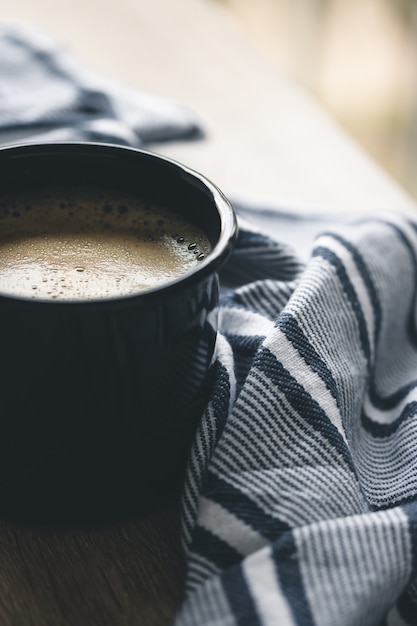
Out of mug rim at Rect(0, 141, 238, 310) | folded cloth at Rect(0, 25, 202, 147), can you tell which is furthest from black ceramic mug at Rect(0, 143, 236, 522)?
folded cloth at Rect(0, 25, 202, 147)

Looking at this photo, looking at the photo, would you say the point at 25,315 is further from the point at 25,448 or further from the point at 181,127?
the point at 181,127

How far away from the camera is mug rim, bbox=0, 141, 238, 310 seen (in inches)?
11.8

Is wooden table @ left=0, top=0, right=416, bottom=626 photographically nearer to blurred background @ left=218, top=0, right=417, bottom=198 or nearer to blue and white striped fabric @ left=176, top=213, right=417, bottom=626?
blue and white striped fabric @ left=176, top=213, right=417, bottom=626

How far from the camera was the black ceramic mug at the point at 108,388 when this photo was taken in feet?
1.01

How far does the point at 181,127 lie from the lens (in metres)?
0.71

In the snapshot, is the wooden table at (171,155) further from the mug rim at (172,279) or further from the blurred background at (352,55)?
the blurred background at (352,55)

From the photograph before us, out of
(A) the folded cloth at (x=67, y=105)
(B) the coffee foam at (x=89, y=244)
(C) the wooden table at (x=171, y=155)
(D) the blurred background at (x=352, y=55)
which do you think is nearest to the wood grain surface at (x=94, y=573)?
(C) the wooden table at (x=171, y=155)

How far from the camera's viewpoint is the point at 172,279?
37 cm

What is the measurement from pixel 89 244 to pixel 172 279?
6 centimetres

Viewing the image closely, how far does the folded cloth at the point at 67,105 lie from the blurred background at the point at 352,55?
115 centimetres

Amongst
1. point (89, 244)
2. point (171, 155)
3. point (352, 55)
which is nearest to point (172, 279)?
point (89, 244)

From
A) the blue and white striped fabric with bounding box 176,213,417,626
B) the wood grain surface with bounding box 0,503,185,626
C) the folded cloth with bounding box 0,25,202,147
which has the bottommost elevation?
the wood grain surface with bounding box 0,503,185,626

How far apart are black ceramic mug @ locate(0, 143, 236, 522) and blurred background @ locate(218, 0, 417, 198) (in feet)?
4.92

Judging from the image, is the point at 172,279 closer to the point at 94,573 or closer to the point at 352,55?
the point at 94,573
